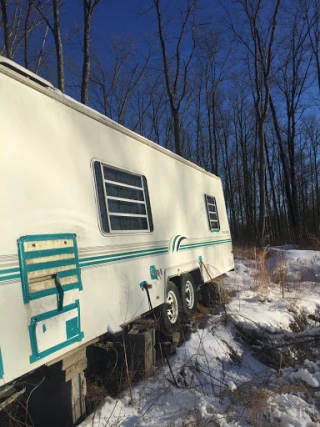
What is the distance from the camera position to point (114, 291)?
157 inches

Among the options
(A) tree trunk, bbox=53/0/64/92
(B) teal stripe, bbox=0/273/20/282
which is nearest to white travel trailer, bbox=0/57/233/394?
(B) teal stripe, bbox=0/273/20/282

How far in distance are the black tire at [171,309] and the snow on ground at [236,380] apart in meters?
0.37

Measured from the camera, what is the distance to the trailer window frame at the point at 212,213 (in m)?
8.13

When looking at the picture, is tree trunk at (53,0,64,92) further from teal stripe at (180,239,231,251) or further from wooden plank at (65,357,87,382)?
wooden plank at (65,357,87,382)

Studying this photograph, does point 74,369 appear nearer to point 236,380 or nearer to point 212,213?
point 236,380

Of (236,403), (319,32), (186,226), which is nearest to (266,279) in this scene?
(186,226)

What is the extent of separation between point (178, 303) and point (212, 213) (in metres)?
3.00

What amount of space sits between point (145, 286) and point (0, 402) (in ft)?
6.67

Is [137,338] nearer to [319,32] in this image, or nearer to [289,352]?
[289,352]

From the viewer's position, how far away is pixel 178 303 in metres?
5.93

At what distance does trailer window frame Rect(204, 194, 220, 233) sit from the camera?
813 centimetres

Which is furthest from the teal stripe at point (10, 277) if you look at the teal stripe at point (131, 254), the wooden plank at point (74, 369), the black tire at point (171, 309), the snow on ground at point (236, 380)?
the black tire at point (171, 309)

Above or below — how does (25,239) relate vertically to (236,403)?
above

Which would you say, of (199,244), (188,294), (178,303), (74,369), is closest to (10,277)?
(74,369)
